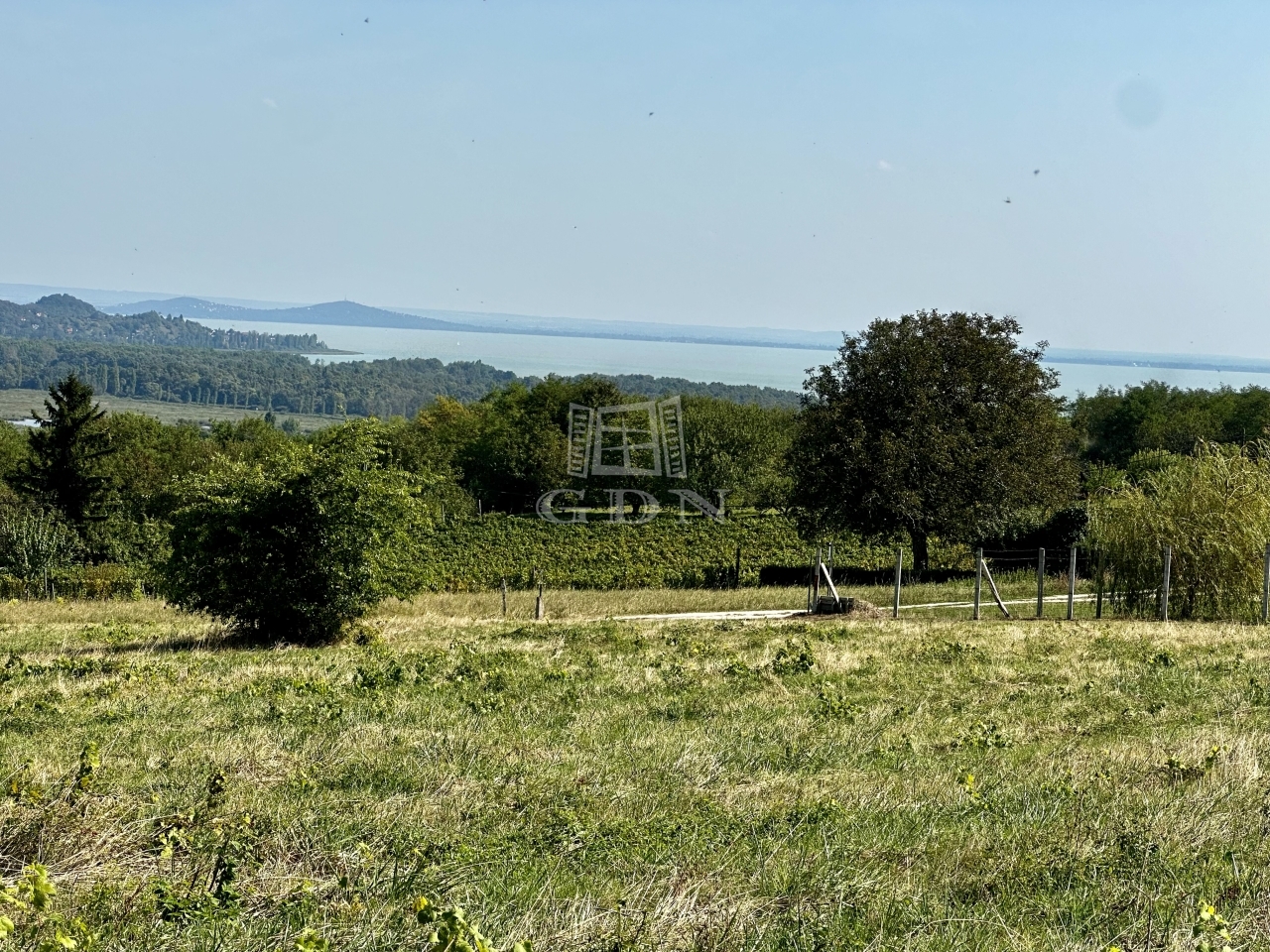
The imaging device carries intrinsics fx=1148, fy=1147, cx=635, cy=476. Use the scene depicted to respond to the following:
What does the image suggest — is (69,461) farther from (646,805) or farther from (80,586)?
(646,805)

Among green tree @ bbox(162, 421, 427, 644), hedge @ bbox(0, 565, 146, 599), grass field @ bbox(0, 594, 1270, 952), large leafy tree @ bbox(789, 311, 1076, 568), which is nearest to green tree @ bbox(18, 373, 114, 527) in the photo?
hedge @ bbox(0, 565, 146, 599)

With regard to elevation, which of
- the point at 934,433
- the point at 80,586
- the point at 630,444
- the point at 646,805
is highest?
the point at 934,433

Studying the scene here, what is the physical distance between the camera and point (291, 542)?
19.1 m

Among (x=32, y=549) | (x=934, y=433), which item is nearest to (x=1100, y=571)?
(x=934, y=433)

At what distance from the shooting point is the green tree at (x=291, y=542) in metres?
18.9

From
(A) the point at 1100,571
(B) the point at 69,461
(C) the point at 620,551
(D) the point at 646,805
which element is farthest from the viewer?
(B) the point at 69,461

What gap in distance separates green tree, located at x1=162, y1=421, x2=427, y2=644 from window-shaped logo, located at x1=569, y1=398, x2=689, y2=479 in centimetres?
5929

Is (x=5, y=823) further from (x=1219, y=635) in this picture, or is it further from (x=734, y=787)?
(x=1219, y=635)

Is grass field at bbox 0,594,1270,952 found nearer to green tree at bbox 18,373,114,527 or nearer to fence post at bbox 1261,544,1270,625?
fence post at bbox 1261,544,1270,625

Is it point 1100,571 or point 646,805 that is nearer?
point 646,805

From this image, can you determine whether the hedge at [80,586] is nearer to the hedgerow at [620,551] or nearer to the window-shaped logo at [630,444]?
the hedgerow at [620,551]

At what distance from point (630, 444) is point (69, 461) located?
35102 mm

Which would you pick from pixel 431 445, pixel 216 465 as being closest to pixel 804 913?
pixel 216 465

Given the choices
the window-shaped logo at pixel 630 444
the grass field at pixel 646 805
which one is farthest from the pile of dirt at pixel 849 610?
the window-shaped logo at pixel 630 444
